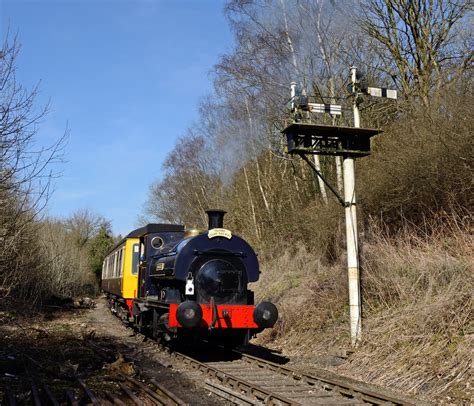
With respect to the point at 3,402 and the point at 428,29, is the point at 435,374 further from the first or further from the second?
the point at 428,29

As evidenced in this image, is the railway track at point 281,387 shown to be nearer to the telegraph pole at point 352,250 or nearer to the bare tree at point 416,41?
the telegraph pole at point 352,250

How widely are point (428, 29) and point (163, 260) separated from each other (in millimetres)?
11482

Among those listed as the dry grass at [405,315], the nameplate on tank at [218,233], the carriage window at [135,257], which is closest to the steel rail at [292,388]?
the dry grass at [405,315]

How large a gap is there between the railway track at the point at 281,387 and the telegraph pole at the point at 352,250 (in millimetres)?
1382

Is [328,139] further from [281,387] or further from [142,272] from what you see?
[142,272]

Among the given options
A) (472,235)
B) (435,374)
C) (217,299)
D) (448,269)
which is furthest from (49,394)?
(472,235)

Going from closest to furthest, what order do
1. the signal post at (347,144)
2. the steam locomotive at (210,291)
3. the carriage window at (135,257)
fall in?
1. the steam locomotive at (210,291)
2. the signal post at (347,144)
3. the carriage window at (135,257)

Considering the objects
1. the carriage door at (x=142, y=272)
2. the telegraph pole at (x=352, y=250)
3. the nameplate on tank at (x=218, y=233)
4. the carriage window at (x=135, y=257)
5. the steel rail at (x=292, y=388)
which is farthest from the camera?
the carriage window at (x=135, y=257)

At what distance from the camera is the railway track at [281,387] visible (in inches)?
259

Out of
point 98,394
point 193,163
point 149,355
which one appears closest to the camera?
point 98,394

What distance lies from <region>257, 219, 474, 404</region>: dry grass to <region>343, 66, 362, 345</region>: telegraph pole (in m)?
0.26

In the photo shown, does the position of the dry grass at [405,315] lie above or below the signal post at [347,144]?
below

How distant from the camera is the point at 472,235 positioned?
32.4 feet

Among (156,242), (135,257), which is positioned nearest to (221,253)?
(156,242)
